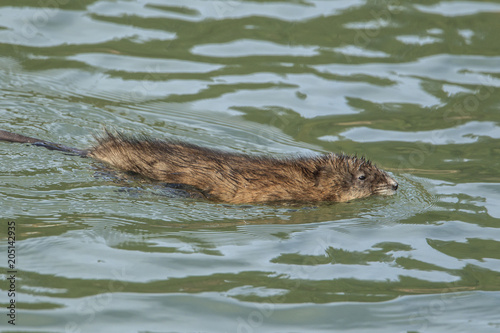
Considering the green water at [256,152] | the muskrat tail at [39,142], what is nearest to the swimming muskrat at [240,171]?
the muskrat tail at [39,142]

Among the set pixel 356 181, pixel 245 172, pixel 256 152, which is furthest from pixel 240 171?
pixel 256 152

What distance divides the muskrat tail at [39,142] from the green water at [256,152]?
0.16m

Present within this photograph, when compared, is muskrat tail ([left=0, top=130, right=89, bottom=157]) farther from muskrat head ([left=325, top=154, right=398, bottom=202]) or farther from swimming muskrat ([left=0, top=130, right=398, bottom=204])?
muskrat head ([left=325, top=154, right=398, bottom=202])

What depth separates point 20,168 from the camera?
849 cm

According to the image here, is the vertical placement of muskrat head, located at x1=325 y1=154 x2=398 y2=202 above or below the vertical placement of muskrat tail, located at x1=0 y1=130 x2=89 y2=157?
below

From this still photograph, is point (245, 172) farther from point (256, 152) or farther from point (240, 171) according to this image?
point (256, 152)

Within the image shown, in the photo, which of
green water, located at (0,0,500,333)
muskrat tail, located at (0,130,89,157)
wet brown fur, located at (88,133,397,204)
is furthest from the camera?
muskrat tail, located at (0,130,89,157)

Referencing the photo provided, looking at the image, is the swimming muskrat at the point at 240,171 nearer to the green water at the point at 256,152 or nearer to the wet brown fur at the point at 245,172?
the wet brown fur at the point at 245,172

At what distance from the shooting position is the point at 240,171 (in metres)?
8.45

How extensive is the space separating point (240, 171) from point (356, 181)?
4.34ft

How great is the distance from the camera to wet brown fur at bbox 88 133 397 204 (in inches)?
329

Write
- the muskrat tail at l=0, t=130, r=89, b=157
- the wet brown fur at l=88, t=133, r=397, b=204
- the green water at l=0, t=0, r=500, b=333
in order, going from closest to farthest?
the green water at l=0, t=0, r=500, b=333
the wet brown fur at l=88, t=133, r=397, b=204
the muskrat tail at l=0, t=130, r=89, b=157

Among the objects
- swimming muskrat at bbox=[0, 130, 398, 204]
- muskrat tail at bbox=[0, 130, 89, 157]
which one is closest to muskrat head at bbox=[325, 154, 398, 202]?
swimming muskrat at bbox=[0, 130, 398, 204]

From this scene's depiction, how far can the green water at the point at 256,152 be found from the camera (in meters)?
6.31
